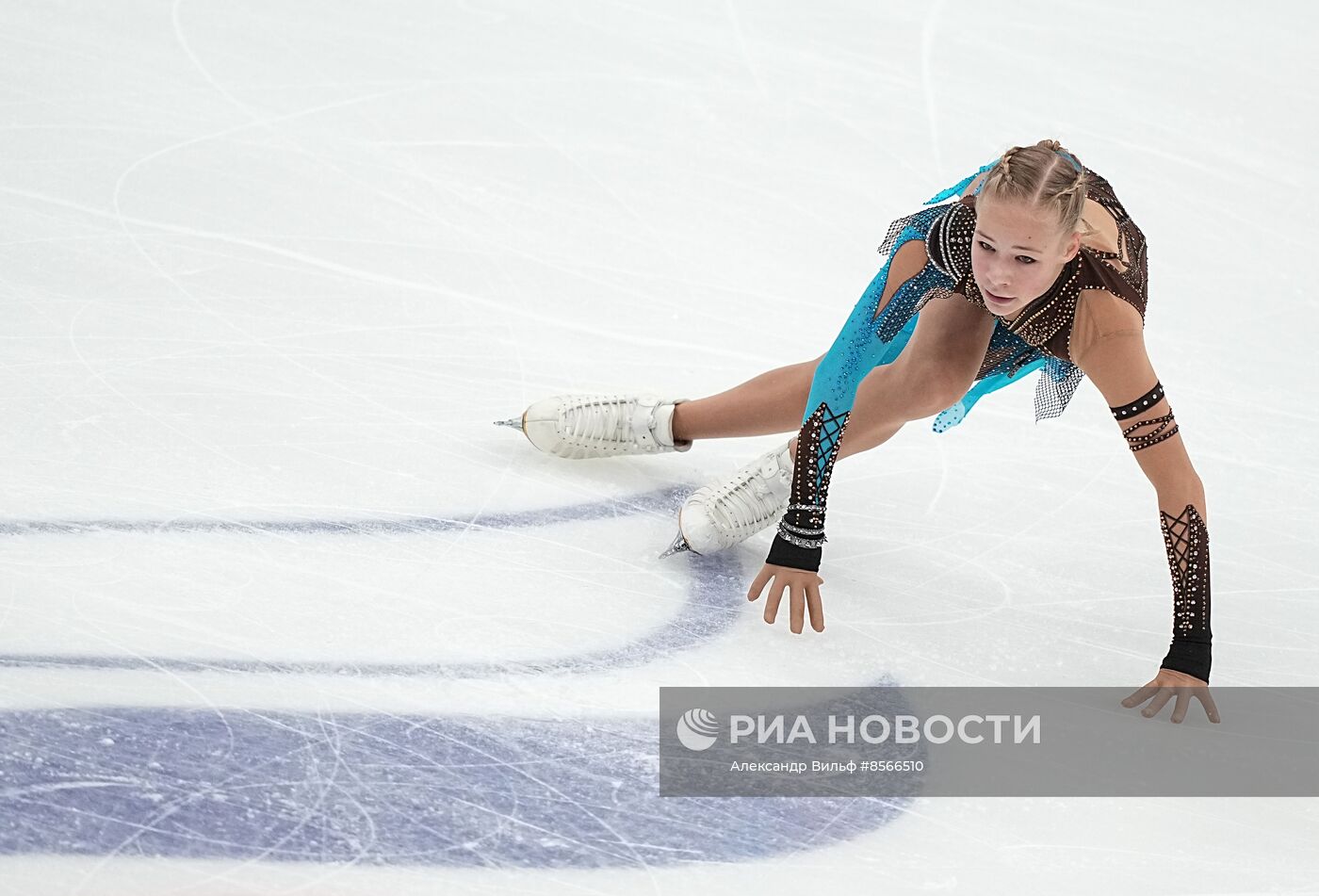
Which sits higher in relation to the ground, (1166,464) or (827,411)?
(827,411)

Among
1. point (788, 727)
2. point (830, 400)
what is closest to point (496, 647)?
point (788, 727)

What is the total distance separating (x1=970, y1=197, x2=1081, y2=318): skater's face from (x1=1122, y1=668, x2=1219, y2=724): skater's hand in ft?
2.19

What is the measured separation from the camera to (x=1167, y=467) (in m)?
2.41

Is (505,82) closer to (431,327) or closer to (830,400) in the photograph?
(431,327)

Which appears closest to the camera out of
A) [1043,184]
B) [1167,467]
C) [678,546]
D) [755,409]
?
[1043,184]

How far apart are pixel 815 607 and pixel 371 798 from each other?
2.83 ft

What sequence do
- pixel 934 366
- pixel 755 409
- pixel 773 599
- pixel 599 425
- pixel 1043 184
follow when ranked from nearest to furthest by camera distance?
pixel 1043 184, pixel 773 599, pixel 934 366, pixel 755 409, pixel 599 425

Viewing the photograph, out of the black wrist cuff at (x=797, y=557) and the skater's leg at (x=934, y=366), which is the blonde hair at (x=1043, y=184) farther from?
the black wrist cuff at (x=797, y=557)

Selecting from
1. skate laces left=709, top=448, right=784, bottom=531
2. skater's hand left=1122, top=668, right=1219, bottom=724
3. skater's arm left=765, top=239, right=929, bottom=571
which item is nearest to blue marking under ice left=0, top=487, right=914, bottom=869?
skater's arm left=765, top=239, right=929, bottom=571

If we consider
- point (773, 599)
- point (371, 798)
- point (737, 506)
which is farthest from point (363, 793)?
point (737, 506)

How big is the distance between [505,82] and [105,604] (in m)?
3.03

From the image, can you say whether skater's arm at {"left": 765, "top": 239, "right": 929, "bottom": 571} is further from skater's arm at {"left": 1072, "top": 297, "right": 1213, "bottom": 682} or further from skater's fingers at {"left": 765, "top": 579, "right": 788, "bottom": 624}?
skater's arm at {"left": 1072, "top": 297, "right": 1213, "bottom": 682}

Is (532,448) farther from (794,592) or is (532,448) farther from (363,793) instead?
(363,793)

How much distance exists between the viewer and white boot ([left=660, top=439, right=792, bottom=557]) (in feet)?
9.39
